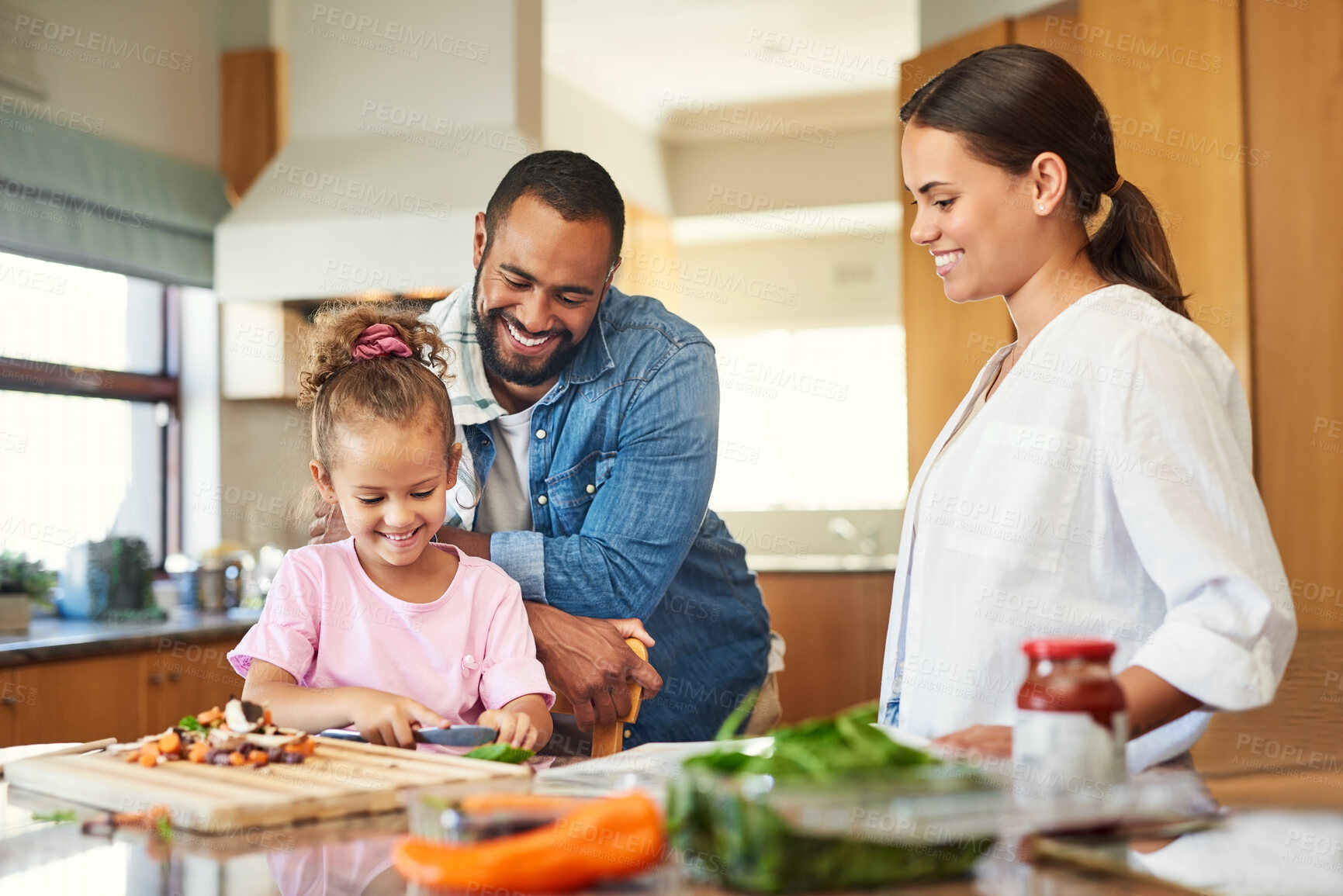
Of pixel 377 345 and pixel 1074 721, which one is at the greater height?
pixel 377 345

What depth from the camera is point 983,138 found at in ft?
4.08

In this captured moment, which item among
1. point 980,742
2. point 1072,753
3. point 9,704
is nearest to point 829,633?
point 9,704

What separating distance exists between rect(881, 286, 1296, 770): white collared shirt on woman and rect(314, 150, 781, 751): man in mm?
491

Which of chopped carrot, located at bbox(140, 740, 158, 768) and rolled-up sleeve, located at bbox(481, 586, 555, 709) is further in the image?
rolled-up sleeve, located at bbox(481, 586, 555, 709)

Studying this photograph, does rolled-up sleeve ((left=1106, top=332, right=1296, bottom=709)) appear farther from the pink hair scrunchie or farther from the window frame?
the window frame

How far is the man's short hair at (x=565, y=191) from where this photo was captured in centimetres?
164

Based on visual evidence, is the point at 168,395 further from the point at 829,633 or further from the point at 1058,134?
the point at 1058,134

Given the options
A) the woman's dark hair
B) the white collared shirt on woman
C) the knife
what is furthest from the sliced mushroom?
the woman's dark hair

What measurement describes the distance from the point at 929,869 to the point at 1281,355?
2369mm

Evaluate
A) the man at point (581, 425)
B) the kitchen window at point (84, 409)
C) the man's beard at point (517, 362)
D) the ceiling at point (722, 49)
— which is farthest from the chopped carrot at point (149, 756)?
the ceiling at point (722, 49)

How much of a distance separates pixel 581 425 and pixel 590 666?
36 cm

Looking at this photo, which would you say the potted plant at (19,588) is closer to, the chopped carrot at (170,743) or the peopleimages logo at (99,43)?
the peopleimages logo at (99,43)

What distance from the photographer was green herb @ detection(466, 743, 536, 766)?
1.07m

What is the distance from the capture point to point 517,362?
1710 millimetres
